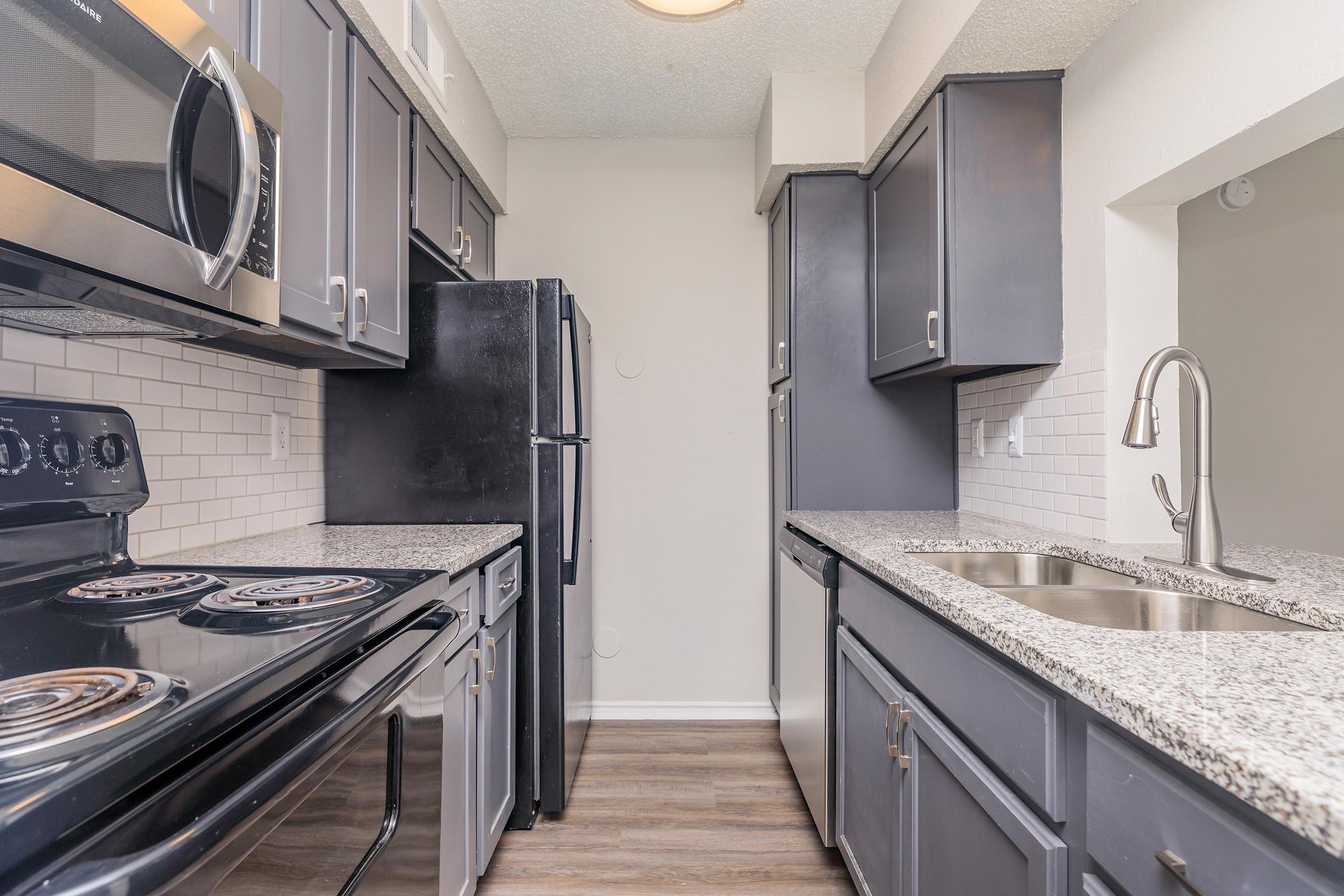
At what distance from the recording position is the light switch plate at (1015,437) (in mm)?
2025

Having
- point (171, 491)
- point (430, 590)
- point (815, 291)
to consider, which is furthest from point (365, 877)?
point (815, 291)

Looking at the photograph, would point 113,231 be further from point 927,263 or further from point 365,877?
point 927,263

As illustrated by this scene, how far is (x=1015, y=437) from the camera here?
2.05 m

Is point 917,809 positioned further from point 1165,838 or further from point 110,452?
point 110,452

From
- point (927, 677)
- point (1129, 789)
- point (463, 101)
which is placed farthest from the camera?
point (463, 101)

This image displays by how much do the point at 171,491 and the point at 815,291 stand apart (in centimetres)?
208

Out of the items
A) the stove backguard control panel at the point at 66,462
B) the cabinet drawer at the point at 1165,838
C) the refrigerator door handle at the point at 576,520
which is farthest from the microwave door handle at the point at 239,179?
the cabinet drawer at the point at 1165,838

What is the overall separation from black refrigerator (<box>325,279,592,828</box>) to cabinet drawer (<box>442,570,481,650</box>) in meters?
0.43

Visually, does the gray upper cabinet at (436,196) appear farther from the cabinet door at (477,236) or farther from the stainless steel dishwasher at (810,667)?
the stainless steel dishwasher at (810,667)

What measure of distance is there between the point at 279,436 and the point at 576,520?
90cm

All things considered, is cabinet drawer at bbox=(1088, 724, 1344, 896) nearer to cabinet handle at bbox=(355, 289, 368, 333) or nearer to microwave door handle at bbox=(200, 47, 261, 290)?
microwave door handle at bbox=(200, 47, 261, 290)

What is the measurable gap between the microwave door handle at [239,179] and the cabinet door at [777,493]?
185cm

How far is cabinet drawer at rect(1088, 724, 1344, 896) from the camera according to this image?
1.69 ft

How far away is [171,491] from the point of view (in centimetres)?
144
